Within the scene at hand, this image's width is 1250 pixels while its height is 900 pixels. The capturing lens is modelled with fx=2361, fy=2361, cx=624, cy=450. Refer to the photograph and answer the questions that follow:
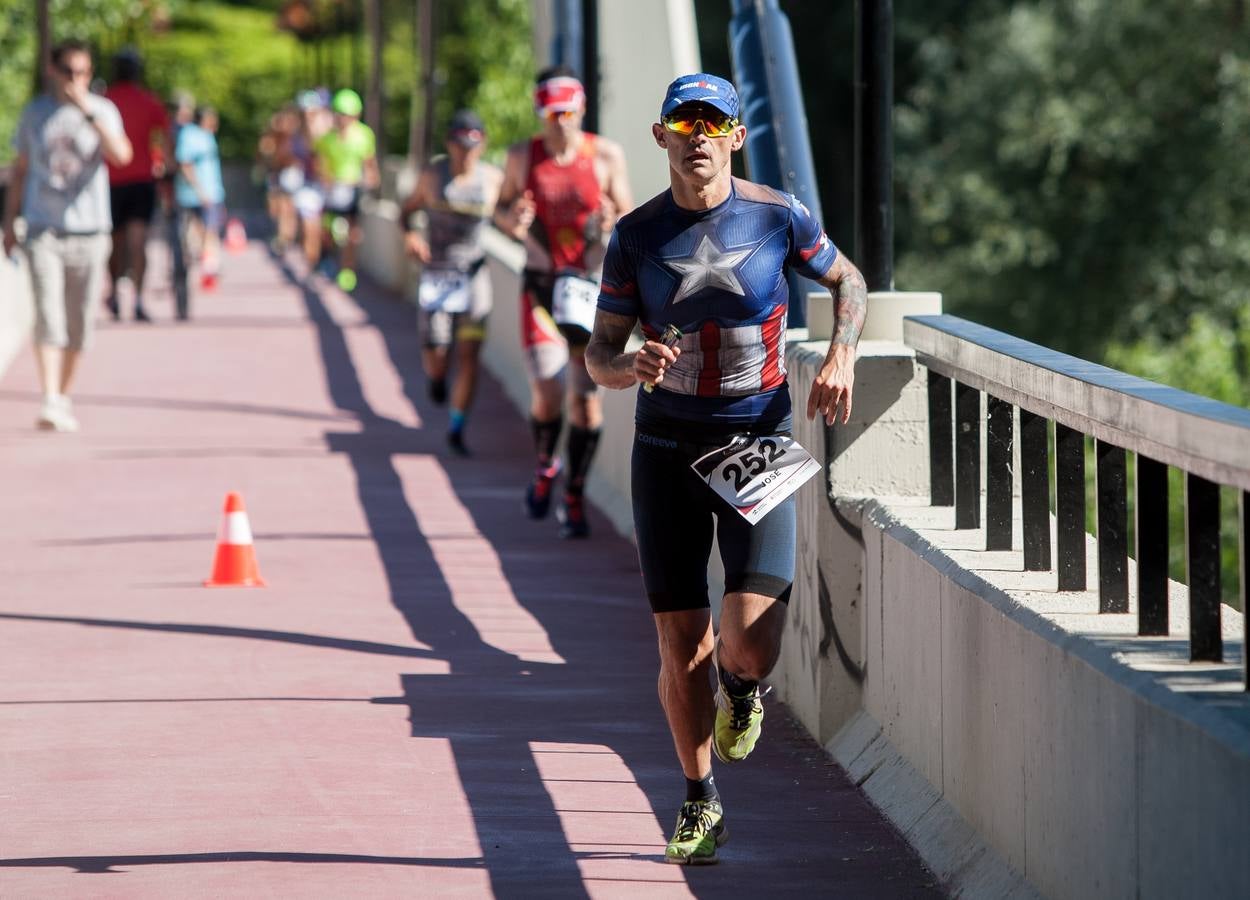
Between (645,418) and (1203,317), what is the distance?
3353 cm

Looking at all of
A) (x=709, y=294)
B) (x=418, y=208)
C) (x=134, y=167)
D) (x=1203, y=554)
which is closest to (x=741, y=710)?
(x=709, y=294)

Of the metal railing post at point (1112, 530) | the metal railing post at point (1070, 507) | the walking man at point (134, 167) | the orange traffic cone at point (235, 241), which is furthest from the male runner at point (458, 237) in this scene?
the orange traffic cone at point (235, 241)

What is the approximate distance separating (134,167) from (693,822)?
614 inches

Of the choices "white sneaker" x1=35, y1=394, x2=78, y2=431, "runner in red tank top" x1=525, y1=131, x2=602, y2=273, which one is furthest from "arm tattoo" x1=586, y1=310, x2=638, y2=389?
"white sneaker" x1=35, y1=394, x2=78, y2=431

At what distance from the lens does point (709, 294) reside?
19.5ft

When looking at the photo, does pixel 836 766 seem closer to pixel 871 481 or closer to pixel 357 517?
pixel 871 481

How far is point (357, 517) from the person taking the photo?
12.6 metres

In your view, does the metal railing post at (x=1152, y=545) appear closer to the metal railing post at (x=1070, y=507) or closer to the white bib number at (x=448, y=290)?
the metal railing post at (x=1070, y=507)

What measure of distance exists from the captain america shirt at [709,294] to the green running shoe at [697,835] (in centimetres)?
100

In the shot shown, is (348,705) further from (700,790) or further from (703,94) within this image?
(703,94)

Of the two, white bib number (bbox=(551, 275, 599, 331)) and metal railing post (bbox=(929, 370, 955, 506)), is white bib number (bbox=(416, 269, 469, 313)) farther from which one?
metal railing post (bbox=(929, 370, 955, 506))

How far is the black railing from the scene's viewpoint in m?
4.47

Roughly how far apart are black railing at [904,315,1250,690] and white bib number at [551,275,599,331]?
4.15m

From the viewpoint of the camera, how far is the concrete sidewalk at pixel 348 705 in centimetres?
599
